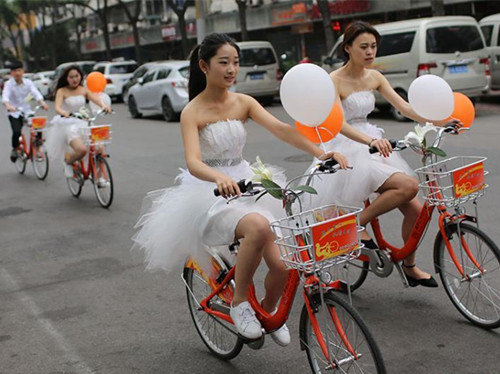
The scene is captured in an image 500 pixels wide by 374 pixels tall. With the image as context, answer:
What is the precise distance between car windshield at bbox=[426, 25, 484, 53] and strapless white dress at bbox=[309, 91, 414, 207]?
10.5 meters

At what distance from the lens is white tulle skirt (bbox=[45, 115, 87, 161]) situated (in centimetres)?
927

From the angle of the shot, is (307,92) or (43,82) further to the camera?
(43,82)

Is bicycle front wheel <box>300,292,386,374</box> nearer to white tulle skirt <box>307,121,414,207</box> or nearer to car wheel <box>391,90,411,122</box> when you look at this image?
white tulle skirt <box>307,121,414,207</box>

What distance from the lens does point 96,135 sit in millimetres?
8805

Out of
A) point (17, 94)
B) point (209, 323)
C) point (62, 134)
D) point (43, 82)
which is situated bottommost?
point (43, 82)

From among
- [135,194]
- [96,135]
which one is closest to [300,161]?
[135,194]

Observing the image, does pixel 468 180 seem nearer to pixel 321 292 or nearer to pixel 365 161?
pixel 365 161

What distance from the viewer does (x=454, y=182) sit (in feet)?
13.0

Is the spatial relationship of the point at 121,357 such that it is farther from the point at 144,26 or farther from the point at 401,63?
the point at 144,26

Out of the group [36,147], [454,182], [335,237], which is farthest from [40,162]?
[335,237]

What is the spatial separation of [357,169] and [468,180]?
88cm

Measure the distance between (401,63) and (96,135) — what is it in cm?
832

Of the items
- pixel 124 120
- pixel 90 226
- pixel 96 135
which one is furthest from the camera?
pixel 124 120

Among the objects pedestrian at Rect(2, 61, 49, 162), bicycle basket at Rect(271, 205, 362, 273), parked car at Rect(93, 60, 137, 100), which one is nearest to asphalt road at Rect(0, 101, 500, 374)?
bicycle basket at Rect(271, 205, 362, 273)
